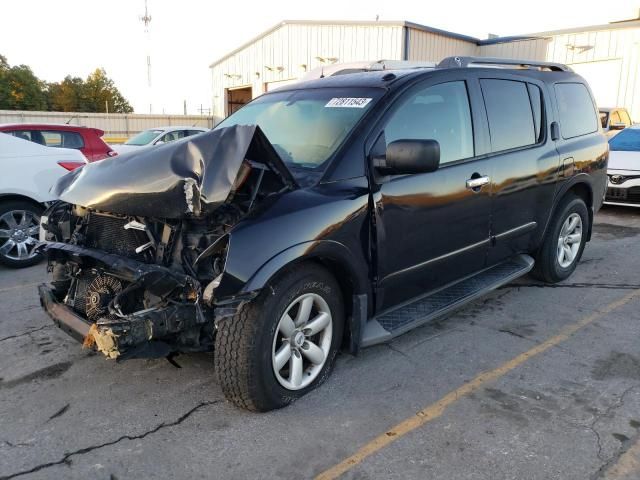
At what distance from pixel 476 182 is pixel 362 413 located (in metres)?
1.91

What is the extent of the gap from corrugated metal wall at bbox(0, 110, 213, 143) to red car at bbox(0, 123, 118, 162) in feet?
56.6

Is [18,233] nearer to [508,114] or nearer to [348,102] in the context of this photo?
[348,102]

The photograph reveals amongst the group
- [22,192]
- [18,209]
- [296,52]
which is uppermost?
[296,52]

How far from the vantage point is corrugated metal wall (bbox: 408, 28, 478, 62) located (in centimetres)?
2009

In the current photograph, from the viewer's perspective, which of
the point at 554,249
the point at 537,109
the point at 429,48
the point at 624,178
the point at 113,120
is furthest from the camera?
the point at 113,120

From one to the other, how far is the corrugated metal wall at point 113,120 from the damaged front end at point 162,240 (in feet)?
76.6

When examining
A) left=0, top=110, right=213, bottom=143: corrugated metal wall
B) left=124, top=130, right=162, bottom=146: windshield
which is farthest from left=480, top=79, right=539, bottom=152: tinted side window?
left=0, top=110, right=213, bottom=143: corrugated metal wall

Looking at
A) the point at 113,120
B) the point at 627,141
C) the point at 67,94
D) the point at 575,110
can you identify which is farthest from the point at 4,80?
the point at 575,110

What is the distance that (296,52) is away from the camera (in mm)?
23344

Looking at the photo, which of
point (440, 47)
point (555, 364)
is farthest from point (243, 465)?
point (440, 47)

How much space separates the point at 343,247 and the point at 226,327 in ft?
2.69

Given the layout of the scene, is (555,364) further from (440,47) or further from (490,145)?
(440,47)

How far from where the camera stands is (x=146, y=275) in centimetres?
284

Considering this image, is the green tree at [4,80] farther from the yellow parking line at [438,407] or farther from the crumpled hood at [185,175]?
the yellow parking line at [438,407]
